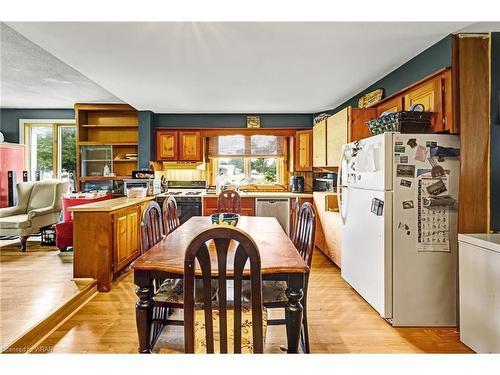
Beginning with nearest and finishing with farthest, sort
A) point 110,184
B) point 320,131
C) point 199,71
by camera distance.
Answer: point 199,71, point 320,131, point 110,184

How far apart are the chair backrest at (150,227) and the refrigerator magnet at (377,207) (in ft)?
5.69

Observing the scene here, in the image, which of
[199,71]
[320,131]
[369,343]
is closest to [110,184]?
[199,71]

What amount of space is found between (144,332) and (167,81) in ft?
9.34

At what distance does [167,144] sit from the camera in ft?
18.4

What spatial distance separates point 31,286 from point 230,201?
2.29 m

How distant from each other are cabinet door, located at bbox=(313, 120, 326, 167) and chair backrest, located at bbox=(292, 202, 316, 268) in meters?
2.43

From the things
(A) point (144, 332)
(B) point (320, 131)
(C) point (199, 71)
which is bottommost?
(A) point (144, 332)

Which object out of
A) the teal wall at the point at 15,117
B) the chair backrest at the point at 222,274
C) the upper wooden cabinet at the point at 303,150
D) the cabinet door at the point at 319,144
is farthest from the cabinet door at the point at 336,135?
the teal wall at the point at 15,117

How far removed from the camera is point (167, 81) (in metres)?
3.71

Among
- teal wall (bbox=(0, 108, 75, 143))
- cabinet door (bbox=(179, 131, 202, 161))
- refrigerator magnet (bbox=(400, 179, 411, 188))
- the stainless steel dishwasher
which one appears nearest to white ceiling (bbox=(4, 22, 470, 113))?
refrigerator magnet (bbox=(400, 179, 411, 188))

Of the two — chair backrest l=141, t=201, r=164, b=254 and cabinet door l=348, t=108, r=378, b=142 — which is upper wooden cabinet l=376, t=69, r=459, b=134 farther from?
chair backrest l=141, t=201, r=164, b=254

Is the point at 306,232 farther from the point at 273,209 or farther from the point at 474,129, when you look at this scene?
the point at 273,209

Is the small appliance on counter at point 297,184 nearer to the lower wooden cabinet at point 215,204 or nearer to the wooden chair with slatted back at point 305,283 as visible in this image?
the lower wooden cabinet at point 215,204
